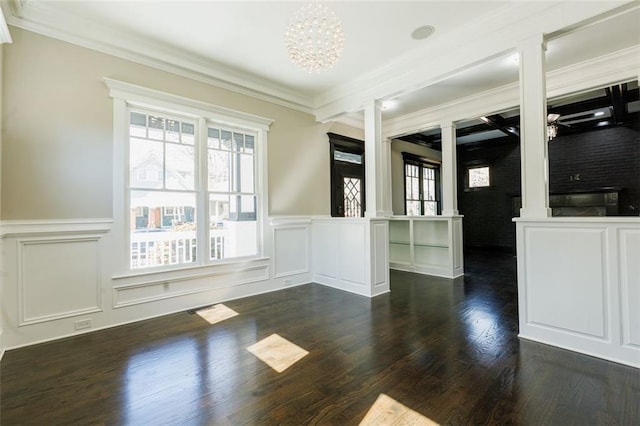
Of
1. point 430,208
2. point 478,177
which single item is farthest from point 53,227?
point 478,177

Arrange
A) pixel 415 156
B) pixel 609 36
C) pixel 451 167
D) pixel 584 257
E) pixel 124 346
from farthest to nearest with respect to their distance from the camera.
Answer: pixel 415 156 → pixel 451 167 → pixel 609 36 → pixel 124 346 → pixel 584 257

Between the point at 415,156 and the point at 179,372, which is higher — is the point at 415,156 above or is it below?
above

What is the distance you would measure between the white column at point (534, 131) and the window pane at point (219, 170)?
11.4 feet

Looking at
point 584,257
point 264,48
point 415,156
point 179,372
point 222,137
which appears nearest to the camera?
point 179,372

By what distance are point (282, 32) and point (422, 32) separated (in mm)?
1530

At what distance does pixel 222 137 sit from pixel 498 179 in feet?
25.6

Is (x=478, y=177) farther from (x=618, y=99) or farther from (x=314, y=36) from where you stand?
(x=314, y=36)

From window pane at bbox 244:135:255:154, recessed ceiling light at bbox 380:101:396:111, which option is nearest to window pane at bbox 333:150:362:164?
recessed ceiling light at bbox 380:101:396:111

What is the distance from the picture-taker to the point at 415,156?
7414mm

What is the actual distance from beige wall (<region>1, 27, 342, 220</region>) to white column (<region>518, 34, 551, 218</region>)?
385 centimetres

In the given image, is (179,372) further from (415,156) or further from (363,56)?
(415,156)

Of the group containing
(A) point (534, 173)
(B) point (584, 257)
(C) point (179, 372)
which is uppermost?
(A) point (534, 173)

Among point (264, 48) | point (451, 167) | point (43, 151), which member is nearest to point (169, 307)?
point (43, 151)

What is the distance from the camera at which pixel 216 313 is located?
3350 millimetres
